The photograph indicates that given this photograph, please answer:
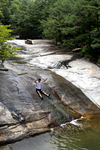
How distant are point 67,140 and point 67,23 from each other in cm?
1782

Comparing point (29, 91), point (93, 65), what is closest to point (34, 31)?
point (93, 65)

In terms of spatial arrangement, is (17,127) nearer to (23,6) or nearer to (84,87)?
(84,87)

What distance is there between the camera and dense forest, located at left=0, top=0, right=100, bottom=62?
1642 cm

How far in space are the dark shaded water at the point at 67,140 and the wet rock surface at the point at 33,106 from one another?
13.4 inches

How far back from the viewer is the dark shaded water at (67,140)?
19.8 ft

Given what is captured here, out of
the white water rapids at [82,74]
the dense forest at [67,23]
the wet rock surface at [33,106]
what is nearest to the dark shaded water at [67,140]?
the wet rock surface at [33,106]

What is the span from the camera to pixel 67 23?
2120cm

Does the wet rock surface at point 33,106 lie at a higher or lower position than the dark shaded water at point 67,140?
higher

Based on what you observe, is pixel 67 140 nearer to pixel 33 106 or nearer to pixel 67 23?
pixel 33 106

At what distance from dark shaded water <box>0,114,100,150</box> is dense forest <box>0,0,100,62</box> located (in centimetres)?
878

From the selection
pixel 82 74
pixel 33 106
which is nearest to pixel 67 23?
pixel 82 74

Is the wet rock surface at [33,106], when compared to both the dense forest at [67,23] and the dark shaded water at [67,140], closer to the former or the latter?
the dark shaded water at [67,140]

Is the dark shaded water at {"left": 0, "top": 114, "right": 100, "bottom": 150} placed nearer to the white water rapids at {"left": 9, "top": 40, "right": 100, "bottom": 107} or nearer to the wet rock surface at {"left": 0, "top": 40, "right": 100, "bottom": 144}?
the wet rock surface at {"left": 0, "top": 40, "right": 100, "bottom": 144}

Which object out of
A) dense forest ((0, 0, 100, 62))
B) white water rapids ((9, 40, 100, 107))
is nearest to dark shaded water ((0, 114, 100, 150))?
white water rapids ((9, 40, 100, 107))
